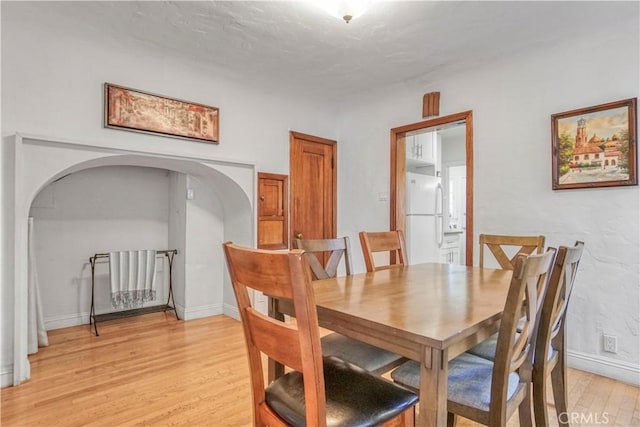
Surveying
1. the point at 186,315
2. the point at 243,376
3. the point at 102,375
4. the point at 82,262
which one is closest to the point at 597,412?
the point at 243,376

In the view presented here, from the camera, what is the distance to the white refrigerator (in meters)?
3.89

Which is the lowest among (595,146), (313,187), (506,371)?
(506,371)

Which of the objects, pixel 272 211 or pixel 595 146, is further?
pixel 272 211

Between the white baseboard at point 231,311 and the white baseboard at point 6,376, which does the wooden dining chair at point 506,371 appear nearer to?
the white baseboard at point 6,376

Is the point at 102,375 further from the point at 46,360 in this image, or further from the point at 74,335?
the point at 74,335

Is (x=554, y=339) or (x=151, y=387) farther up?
(x=554, y=339)

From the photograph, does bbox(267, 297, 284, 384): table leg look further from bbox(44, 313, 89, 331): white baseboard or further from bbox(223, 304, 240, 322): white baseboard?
bbox(44, 313, 89, 331): white baseboard

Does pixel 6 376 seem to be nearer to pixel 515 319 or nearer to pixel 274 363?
pixel 274 363

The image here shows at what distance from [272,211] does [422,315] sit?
2725 mm

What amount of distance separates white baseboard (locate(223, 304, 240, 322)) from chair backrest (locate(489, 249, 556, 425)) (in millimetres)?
2999

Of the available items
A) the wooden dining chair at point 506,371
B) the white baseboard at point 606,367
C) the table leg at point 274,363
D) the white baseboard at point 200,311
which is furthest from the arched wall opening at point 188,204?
A: the white baseboard at point 606,367

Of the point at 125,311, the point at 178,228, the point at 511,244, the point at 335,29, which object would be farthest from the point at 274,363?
the point at 125,311

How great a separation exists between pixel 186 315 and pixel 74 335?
98 centimetres

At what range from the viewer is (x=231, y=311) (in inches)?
149
